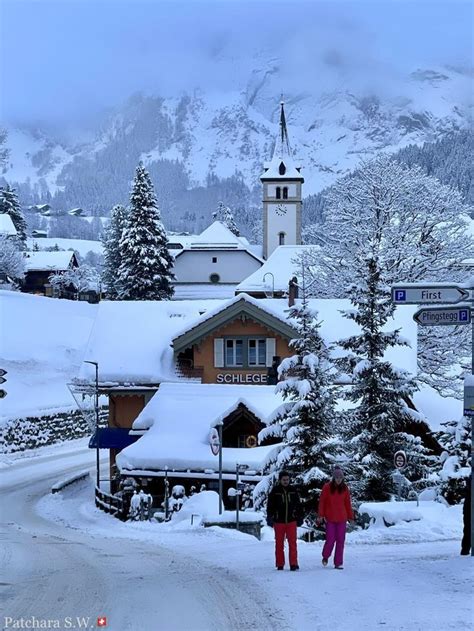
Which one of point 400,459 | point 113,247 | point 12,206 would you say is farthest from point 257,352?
point 12,206

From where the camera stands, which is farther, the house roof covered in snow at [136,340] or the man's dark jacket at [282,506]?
the house roof covered in snow at [136,340]

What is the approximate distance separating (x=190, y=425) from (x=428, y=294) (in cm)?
1988

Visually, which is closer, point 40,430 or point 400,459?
point 400,459

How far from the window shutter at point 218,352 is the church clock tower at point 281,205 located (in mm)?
73623

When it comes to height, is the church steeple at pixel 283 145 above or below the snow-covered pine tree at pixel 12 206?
above

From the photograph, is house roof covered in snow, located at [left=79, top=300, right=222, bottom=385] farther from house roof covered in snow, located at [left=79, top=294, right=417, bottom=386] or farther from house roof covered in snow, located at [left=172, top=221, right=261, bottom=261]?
house roof covered in snow, located at [left=172, top=221, right=261, bottom=261]

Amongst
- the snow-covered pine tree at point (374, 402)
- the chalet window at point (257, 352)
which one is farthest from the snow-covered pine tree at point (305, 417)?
the chalet window at point (257, 352)

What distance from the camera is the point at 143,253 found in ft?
227

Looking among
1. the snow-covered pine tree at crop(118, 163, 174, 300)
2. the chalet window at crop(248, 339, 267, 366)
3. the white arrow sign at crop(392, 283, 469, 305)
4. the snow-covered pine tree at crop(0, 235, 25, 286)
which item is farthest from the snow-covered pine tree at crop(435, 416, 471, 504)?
the snow-covered pine tree at crop(0, 235, 25, 286)

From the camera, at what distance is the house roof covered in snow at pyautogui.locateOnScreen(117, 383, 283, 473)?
29003 mm

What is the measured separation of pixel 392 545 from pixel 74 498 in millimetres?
21782

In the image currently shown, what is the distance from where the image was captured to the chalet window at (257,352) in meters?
34.5

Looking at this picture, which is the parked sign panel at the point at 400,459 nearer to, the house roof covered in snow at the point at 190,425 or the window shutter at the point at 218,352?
the house roof covered in snow at the point at 190,425

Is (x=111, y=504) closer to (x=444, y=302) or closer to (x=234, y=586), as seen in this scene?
(x=234, y=586)
